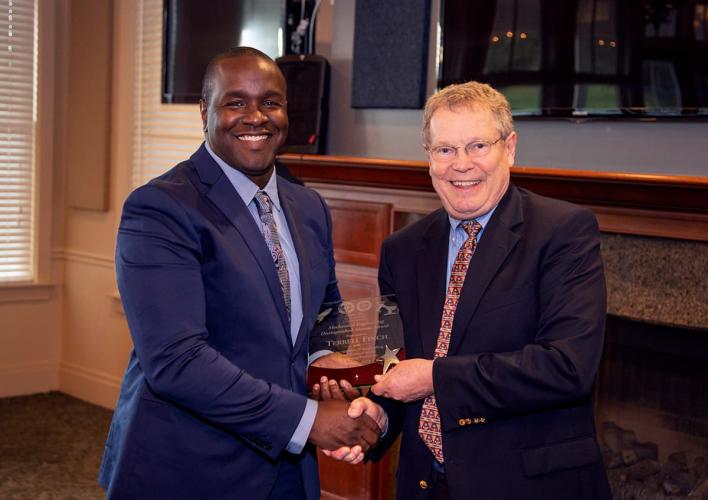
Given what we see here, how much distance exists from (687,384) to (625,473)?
39 centimetres

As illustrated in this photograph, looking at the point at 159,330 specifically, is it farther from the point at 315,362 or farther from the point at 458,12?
the point at 458,12

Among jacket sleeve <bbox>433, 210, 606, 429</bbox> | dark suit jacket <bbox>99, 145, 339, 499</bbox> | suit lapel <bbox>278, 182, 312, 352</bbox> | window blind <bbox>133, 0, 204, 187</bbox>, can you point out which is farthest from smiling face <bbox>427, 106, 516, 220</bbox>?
window blind <bbox>133, 0, 204, 187</bbox>

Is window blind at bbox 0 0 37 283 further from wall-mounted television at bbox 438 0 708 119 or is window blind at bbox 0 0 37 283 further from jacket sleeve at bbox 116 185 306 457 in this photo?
jacket sleeve at bbox 116 185 306 457

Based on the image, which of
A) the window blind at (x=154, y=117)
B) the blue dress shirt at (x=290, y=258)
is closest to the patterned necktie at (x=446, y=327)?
the blue dress shirt at (x=290, y=258)

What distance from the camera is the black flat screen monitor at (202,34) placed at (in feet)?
14.3

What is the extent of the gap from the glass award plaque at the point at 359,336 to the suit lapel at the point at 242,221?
135mm

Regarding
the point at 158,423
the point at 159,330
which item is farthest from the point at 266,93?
the point at 158,423

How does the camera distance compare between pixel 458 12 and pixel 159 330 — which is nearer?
pixel 159 330

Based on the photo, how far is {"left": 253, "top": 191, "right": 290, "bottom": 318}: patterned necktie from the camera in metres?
1.88

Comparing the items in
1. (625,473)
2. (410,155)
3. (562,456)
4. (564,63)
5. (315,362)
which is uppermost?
(564,63)

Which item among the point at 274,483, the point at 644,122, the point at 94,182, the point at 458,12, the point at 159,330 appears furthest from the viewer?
the point at 94,182

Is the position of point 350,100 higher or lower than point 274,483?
higher

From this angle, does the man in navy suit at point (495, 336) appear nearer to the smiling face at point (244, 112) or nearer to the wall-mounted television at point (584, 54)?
the smiling face at point (244, 112)

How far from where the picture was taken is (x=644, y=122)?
10.1ft
